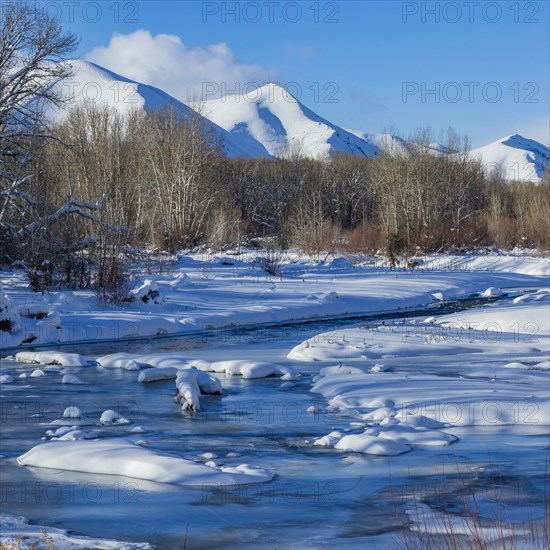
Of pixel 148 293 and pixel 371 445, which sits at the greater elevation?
pixel 148 293

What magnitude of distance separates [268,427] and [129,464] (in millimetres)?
2149

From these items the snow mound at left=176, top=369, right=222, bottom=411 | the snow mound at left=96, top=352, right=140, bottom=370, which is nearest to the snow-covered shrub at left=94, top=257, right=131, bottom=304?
the snow mound at left=96, top=352, right=140, bottom=370

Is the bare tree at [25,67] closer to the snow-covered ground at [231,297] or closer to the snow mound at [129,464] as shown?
the snow-covered ground at [231,297]

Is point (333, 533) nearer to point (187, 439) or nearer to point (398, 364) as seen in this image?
point (187, 439)

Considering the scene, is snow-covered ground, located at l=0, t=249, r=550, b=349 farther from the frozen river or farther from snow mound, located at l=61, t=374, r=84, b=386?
the frozen river

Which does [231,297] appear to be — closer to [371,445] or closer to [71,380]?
[71,380]

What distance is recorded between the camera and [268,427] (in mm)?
9117

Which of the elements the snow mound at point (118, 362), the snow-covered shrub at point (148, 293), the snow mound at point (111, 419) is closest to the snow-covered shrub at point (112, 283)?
the snow-covered shrub at point (148, 293)

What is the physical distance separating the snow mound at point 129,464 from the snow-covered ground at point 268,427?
21mm

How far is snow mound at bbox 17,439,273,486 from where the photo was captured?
7.05 metres

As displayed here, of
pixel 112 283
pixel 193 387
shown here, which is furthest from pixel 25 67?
pixel 193 387

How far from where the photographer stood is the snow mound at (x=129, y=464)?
7.05m

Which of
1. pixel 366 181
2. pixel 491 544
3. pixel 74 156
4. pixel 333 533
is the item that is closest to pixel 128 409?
pixel 333 533

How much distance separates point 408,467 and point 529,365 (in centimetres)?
623
